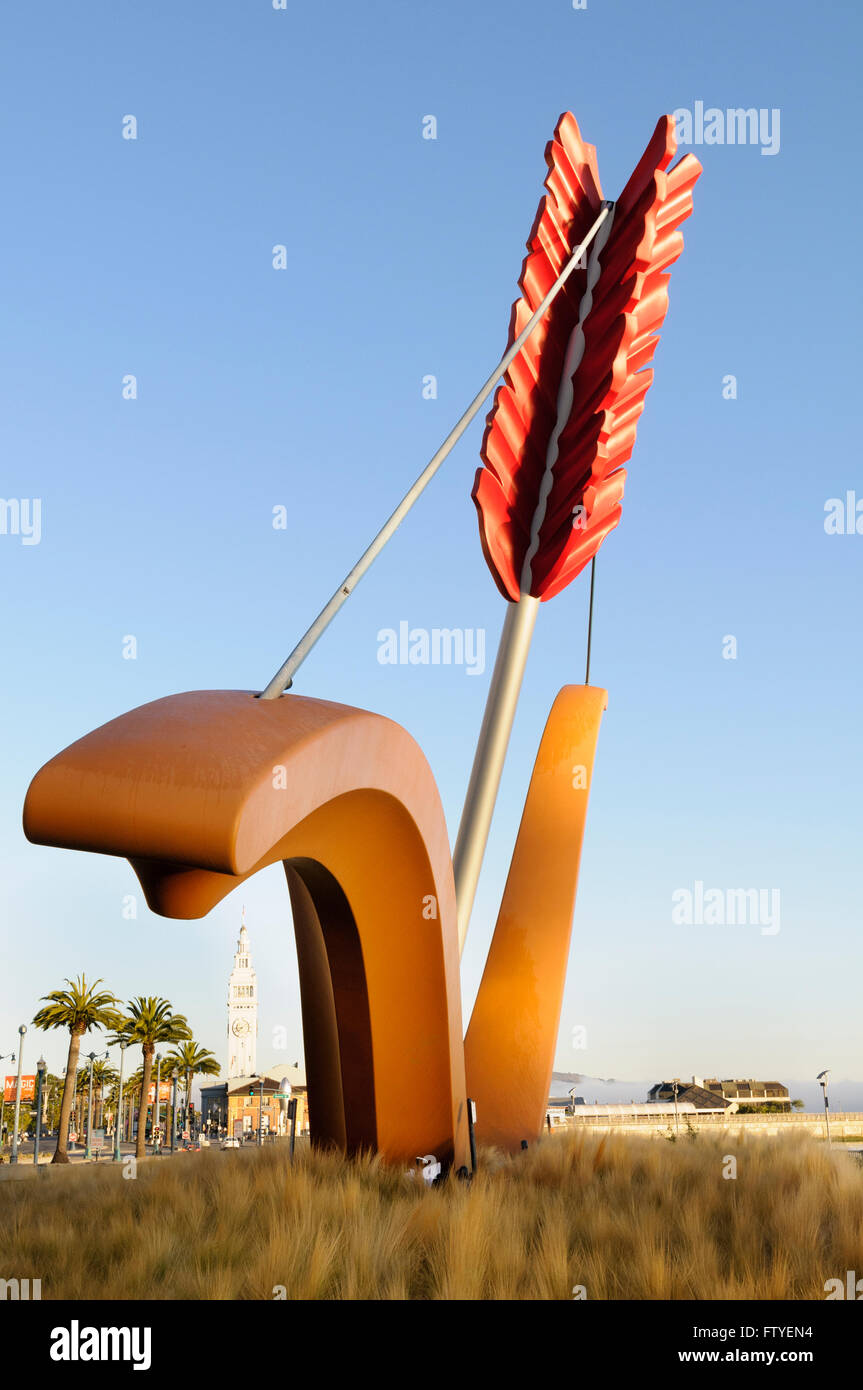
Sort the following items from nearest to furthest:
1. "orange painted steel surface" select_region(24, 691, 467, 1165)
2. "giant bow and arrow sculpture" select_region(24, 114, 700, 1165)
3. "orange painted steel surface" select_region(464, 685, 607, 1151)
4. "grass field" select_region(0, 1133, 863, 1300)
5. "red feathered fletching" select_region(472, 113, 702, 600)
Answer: "orange painted steel surface" select_region(24, 691, 467, 1165), "giant bow and arrow sculpture" select_region(24, 114, 700, 1165), "grass field" select_region(0, 1133, 863, 1300), "orange painted steel surface" select_region(464, 685, 607, 1151), "red feathered fletching" select_region(472, 113, 702, 600)

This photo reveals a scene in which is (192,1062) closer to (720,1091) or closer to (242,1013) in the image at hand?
(720,1091)

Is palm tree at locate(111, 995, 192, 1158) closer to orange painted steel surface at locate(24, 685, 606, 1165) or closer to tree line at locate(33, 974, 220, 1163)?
tree line at locate(33, 974, 220, 1163)

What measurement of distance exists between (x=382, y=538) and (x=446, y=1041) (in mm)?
4440

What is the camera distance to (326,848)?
8484 millimetres

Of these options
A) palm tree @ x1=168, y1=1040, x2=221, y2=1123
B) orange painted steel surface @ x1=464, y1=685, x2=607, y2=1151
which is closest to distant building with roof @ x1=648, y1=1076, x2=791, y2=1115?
palm tree @ x1=168, y1=1040, x2=221, y2=1123

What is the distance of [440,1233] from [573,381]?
34.3 feet

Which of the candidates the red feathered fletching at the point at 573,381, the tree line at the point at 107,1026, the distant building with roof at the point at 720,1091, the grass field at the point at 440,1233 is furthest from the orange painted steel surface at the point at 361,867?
the distant building with roof at the point at 720,1091

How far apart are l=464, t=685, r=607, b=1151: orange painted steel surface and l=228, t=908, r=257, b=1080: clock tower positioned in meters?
140

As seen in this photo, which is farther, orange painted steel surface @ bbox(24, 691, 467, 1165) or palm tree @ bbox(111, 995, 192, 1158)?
palm tree @ bbox(111, 995, 192, 1158)

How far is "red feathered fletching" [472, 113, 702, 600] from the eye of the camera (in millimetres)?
13367

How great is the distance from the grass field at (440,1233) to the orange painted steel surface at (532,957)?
5.70 feet

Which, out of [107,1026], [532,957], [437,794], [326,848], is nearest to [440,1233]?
[326,848]

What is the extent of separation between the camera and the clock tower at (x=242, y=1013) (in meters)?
151
